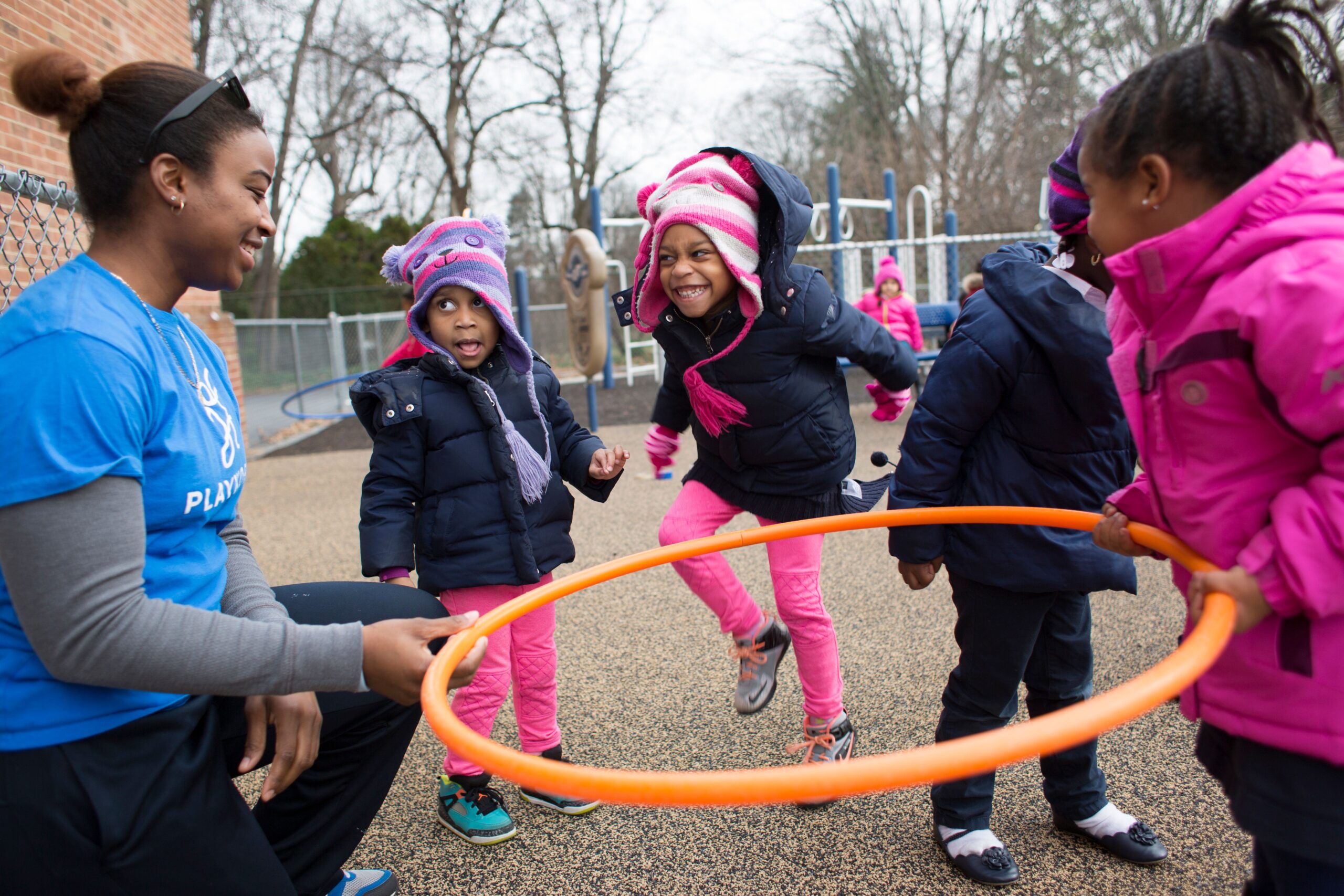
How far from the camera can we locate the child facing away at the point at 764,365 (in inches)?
114

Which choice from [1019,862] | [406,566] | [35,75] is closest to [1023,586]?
[1019,862]

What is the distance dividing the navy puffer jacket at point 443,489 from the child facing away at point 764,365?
545 mm

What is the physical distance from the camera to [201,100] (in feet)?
5.51

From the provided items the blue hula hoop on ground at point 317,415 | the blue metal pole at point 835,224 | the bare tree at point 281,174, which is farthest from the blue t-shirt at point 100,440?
the bare tree at point 281,174

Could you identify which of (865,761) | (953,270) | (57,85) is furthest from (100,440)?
(953,270)

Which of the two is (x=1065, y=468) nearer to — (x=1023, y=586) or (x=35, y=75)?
(x=1023, y=586)

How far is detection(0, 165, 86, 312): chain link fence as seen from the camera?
9.26ft

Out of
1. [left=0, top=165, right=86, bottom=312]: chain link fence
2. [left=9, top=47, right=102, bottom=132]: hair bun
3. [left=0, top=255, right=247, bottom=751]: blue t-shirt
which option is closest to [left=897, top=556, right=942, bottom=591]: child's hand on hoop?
[left=0, top=255, right=247, bottom=751]: blue t-shirt

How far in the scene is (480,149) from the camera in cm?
2378

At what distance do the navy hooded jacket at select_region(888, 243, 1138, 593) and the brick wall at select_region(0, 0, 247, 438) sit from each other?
393 centimetres

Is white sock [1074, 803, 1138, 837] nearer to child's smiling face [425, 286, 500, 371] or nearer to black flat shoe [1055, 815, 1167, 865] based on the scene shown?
black flat shoe [1055, 815, 1167, 865]

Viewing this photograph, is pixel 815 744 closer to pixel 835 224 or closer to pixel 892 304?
pixel 892 304

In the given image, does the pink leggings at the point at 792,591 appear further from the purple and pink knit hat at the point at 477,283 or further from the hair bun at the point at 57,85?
the hair bun at the point at 57,85

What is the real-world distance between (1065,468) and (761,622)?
1.26m
